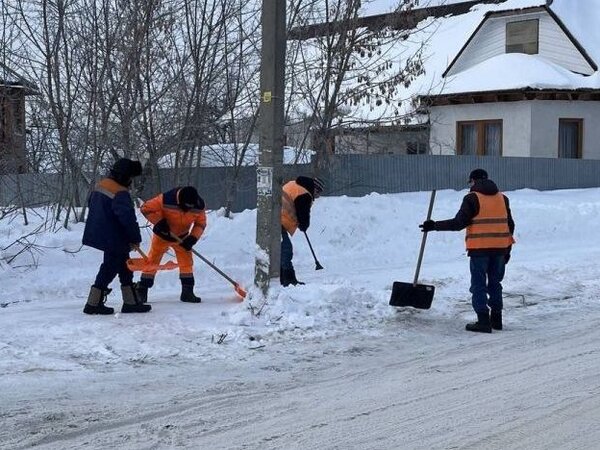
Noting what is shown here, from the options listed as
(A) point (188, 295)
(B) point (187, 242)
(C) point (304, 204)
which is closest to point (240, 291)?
(A) point (188, 295)

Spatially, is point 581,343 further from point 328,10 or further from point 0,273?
point 328,10

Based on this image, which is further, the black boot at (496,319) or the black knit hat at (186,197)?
the black knit hat at (186,197)

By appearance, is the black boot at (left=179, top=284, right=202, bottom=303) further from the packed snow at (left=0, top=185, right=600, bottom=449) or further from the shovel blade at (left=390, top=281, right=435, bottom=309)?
the shovel blade at (left=390, top=281, right=435, bottom=309)

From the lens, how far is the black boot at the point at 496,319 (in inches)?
Result: 369

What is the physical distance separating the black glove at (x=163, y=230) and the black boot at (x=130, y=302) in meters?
0.83

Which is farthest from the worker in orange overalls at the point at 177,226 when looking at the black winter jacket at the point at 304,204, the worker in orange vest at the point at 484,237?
the worker in orange vest at the point at 484,237

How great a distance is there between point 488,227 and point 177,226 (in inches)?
133

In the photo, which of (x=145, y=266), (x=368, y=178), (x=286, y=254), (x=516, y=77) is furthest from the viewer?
(x=516, y=77)

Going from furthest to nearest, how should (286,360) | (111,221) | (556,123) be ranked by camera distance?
(556,123), (111,221), (286,360)

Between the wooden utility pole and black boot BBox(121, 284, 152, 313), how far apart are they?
3.94ft

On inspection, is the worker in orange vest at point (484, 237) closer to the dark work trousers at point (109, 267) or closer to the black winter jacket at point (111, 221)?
the black winter jacket at point (111, 221)

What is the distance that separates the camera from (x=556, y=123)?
28.1 meters

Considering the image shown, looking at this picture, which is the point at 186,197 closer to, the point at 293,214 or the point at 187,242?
the point at 187,242

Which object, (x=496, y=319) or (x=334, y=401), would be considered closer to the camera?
(x=334, y=401)
